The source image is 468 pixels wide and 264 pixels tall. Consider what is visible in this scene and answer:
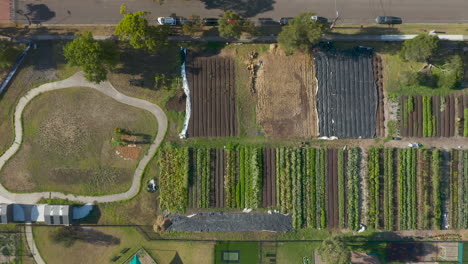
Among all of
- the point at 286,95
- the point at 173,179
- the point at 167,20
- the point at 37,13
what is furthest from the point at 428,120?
the point at 37,13

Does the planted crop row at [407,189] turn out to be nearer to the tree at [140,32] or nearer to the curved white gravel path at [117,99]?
the curved white gravel path at [117,99]

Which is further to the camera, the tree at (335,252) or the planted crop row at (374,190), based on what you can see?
the planted crop row at (374,190)

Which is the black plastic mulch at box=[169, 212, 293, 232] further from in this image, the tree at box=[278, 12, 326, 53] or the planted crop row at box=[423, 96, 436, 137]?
the tree at box=[278, 12, 326, 53]

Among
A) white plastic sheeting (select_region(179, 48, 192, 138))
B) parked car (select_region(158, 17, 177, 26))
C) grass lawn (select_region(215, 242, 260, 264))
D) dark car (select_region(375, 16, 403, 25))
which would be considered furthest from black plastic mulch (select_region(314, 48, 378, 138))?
parked car (select_region(158, 17, 177, 26))

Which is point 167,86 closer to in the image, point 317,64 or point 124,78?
point 124,78

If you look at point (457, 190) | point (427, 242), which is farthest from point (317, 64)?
point (427, 242)

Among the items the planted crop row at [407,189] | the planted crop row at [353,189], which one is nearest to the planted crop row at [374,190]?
the planted crop row at [353,189]

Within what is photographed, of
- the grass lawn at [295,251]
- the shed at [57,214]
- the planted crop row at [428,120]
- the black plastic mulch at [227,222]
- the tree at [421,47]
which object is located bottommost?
the grass lawn at [295,251]
